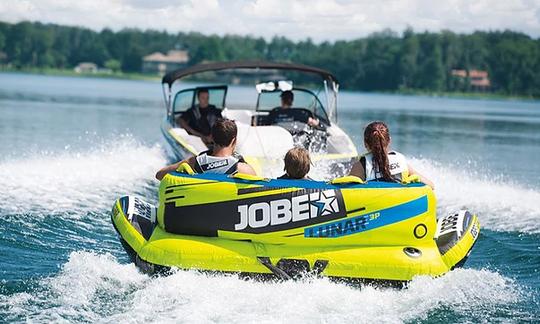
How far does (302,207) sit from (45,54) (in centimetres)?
11616

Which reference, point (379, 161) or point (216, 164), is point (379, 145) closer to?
point (379, 161)

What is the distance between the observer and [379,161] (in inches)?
254

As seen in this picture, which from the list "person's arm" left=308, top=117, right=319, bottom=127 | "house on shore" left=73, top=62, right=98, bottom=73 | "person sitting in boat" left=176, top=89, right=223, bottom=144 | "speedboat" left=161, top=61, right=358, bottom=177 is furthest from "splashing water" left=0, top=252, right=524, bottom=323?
"house on shore" left=73, top=62, right=98, bottom=73

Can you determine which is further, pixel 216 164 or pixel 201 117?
pixel 201 117

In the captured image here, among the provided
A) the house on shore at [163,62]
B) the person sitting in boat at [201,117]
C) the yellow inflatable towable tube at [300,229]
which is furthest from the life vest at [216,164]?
the house on shore at [163,62]

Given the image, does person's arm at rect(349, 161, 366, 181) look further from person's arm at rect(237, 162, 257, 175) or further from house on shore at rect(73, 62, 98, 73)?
house on shore at rect(73, 62, 98, 73)

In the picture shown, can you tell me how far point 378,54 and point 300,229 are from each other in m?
86.8

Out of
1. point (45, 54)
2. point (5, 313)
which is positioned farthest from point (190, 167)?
point (45, 54)

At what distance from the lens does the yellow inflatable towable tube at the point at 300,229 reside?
606cm

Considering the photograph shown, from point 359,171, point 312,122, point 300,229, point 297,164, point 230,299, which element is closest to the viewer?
point 230,299

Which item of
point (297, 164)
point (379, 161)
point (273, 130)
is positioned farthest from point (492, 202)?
point (297, 164)

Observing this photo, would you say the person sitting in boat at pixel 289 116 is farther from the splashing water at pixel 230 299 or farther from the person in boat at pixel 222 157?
the splashing water at pixel 230 299

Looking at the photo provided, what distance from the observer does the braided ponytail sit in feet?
20.9

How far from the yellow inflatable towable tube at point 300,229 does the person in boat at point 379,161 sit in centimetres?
30
